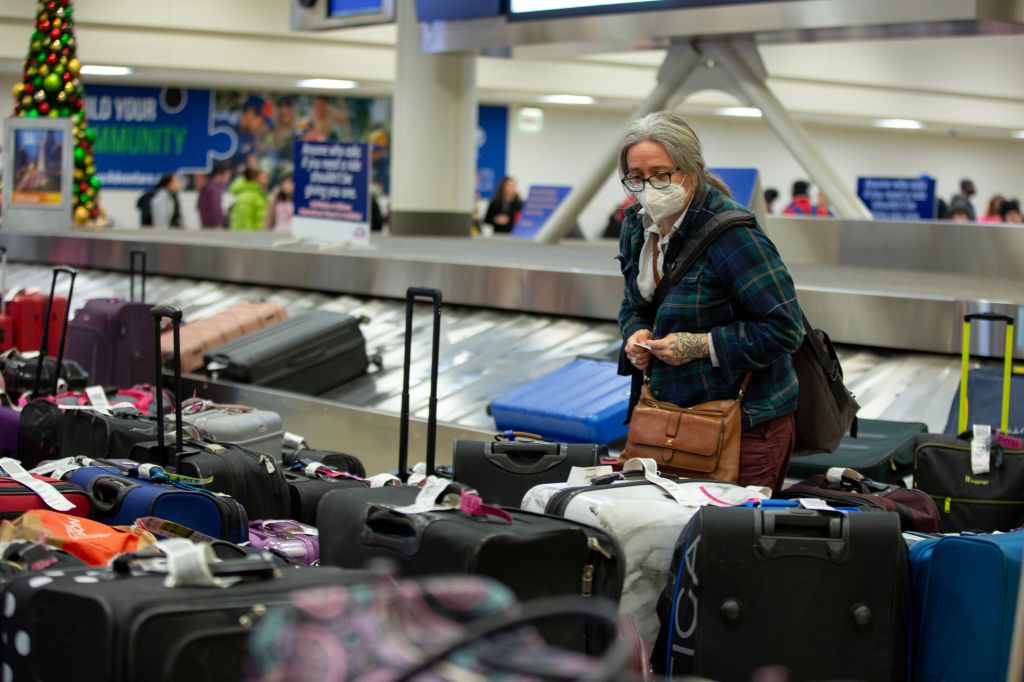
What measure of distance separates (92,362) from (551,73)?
47.9 ft

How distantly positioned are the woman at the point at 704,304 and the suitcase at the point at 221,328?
11.9ft

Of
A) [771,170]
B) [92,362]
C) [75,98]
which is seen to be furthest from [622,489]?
[771,170]

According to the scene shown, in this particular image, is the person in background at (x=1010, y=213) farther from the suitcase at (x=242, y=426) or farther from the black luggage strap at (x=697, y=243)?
the black luggage strap at (x=697, y=243)

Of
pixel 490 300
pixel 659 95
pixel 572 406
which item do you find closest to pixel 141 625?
pixel 572 406

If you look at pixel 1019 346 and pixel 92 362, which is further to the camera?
pixel 92 362

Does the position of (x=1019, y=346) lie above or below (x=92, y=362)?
above

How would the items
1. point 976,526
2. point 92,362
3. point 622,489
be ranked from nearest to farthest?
point 622,489, point 976,526, point 92,362

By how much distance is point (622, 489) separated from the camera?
287cm

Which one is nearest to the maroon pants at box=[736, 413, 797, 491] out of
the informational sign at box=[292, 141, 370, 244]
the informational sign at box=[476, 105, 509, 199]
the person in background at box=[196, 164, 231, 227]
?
the informational sign at box=[292, 141, 370, 244]

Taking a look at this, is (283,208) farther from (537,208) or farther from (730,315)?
(730,315)

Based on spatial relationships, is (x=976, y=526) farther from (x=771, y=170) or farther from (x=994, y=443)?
(x=771, y=170)

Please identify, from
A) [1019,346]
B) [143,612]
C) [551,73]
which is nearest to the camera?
[143,612]

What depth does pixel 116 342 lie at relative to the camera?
6758 mm

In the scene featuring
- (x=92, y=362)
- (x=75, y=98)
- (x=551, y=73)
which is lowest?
(x=92, y=362)
